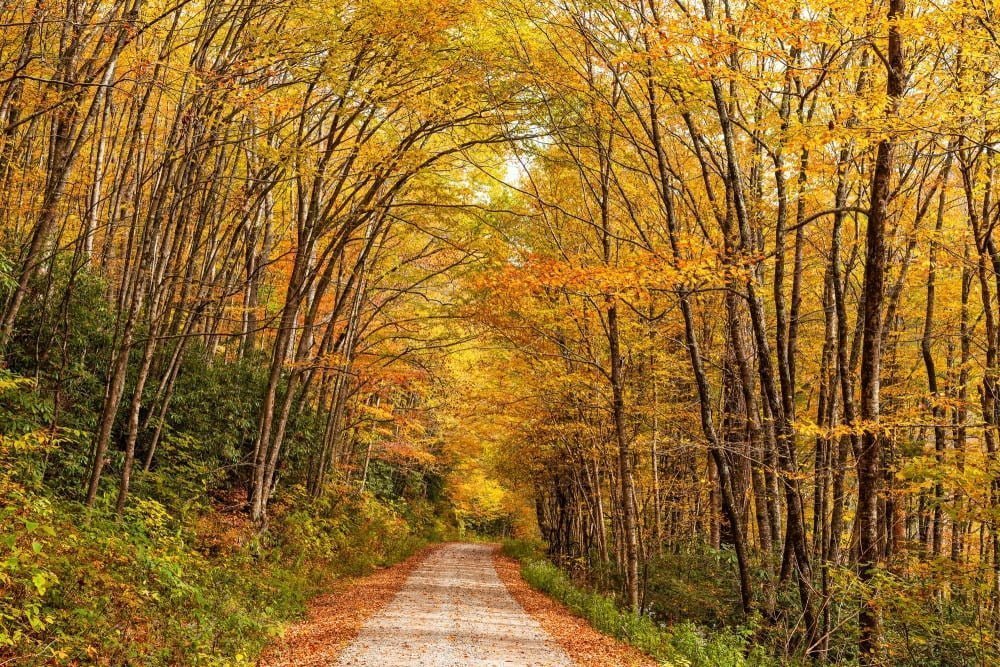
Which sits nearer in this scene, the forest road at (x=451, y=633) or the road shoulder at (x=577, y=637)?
the forest road at (x=451, y=633)

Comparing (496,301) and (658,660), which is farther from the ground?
(496,301)

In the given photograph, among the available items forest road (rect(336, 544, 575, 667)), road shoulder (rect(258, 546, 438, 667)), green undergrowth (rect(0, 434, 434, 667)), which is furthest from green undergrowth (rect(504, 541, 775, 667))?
green undergrowth (rect(0, 434, 434, 667))

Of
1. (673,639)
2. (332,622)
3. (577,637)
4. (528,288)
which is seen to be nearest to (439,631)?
(332,622)

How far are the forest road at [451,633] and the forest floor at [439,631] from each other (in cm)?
1

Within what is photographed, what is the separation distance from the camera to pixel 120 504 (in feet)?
25.6

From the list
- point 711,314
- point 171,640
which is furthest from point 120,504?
point 711,314

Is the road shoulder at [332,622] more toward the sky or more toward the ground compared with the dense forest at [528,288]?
more toward the ground

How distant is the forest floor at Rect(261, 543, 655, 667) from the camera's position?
284 inches

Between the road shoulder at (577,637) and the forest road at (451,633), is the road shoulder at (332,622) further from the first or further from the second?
the road shoulder at (577,637)

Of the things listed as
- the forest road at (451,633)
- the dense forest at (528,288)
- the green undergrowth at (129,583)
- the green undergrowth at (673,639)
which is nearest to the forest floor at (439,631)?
the forest road at (451,633)

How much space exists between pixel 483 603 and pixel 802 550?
590 centimetres

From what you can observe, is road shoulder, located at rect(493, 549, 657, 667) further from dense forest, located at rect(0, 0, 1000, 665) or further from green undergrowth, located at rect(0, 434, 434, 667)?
green undergrowth, located at rect(0, 434, 434, 667)

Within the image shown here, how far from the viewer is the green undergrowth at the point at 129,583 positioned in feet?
15.6

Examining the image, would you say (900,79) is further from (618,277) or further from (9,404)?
(9,404)
